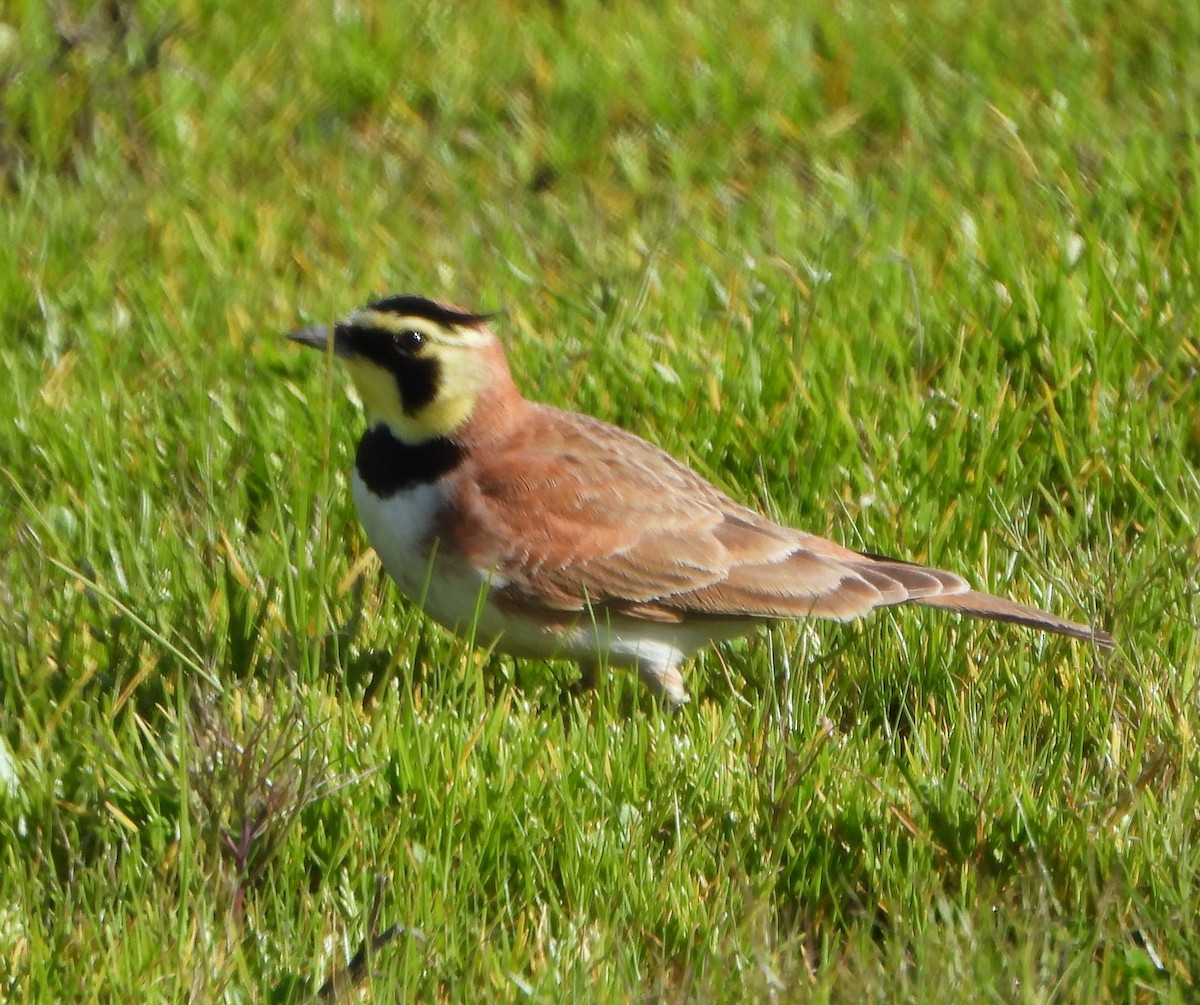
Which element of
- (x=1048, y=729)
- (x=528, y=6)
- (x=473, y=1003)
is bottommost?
(x=1048, y=729)

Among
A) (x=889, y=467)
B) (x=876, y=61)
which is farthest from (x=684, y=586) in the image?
(x=876, y=61)

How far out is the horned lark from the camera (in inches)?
193

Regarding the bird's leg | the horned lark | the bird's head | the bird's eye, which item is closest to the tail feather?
the horned lark

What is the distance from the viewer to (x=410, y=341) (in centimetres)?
497

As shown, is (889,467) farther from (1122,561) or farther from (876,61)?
(876,61)

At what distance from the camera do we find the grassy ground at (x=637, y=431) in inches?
152

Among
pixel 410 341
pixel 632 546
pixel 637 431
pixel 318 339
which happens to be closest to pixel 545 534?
pixel 632 546

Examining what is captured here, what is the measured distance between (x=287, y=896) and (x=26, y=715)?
0.91m

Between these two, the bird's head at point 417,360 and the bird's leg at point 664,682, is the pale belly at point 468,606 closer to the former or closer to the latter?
the bird's leg at point 664,682

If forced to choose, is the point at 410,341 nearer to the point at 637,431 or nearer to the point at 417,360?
the point at 417,360

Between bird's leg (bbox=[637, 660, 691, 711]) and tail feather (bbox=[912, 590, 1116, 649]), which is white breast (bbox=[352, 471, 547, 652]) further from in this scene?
tail feather (bbox=[912, 590, 1116, 649])

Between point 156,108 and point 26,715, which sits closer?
point 26,715

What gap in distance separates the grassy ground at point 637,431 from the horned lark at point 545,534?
154mm

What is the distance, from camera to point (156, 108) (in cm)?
792
